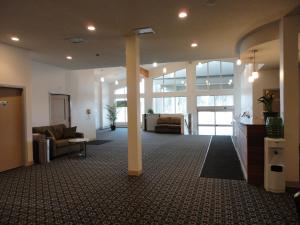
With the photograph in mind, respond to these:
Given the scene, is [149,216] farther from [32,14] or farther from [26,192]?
[32,14]

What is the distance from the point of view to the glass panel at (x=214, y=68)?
595 inches

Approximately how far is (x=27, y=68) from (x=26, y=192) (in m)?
3.52

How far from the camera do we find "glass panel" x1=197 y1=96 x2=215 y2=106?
49.6 ft

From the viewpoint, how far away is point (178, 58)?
7.37 m

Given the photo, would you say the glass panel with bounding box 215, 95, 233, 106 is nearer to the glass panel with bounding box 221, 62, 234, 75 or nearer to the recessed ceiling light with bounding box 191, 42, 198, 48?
the glass panel with bounding box 221, 62, 234, 75

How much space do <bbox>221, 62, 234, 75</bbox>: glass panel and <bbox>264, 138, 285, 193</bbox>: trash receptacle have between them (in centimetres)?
1172

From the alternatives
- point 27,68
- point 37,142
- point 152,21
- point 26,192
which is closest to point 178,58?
point 152,21

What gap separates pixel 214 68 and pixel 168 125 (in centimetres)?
526

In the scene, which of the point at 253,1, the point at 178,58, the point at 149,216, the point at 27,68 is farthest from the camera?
the point at 178,58

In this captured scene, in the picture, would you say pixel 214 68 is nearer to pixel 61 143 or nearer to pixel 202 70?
pixel 202 70

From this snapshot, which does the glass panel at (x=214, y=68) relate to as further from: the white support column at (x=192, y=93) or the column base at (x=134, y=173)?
the column base at (x=134, y=173)

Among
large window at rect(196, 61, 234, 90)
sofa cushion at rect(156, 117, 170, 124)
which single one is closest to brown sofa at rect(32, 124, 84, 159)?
sofa cushion at rect(156, 117, 170, 124)

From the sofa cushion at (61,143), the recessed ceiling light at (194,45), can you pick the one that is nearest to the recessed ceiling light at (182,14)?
the recessed ceiling light at (194,45)

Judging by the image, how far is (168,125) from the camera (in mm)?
13477
